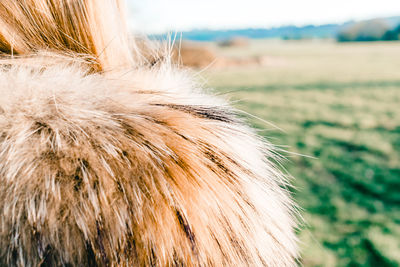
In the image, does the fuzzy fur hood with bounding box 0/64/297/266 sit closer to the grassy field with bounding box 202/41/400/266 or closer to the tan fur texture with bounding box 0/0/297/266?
the tan fur texture with bounding box 0/0/297/266

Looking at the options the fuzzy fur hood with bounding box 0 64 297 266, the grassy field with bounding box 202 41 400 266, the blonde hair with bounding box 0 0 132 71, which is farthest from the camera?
the grassy field with bounding box 202 41 400 266

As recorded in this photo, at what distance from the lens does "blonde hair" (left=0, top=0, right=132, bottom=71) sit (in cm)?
61

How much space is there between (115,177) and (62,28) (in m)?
0.33

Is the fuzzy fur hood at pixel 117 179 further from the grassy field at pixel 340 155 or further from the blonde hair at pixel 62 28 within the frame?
the grassy field at pixel 340 155

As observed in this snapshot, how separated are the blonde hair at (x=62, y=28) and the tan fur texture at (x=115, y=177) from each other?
16 millimetres

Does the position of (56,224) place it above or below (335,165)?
above

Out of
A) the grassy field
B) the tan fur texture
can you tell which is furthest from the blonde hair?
the grassy field

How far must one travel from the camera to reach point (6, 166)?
0.50 metres

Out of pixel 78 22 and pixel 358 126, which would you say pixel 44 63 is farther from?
pixel 358 126

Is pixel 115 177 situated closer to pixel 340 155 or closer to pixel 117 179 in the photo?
pixel 117 179

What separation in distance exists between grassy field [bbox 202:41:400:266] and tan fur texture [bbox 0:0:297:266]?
271 millimetres

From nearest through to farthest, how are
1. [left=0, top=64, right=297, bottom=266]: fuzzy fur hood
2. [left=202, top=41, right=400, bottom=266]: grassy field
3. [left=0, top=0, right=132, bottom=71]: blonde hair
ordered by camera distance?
[left=0, top=64, right=297, bottom=266]: fuzzy fur hood
[left=0, top=0, right=132, bottom=71]: blonde hair
[left=202, top=41, right=400, bottom=266]: grassy field

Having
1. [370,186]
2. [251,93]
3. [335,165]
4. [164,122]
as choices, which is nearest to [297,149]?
[335,165]

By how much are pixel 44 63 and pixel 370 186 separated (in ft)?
12.0
